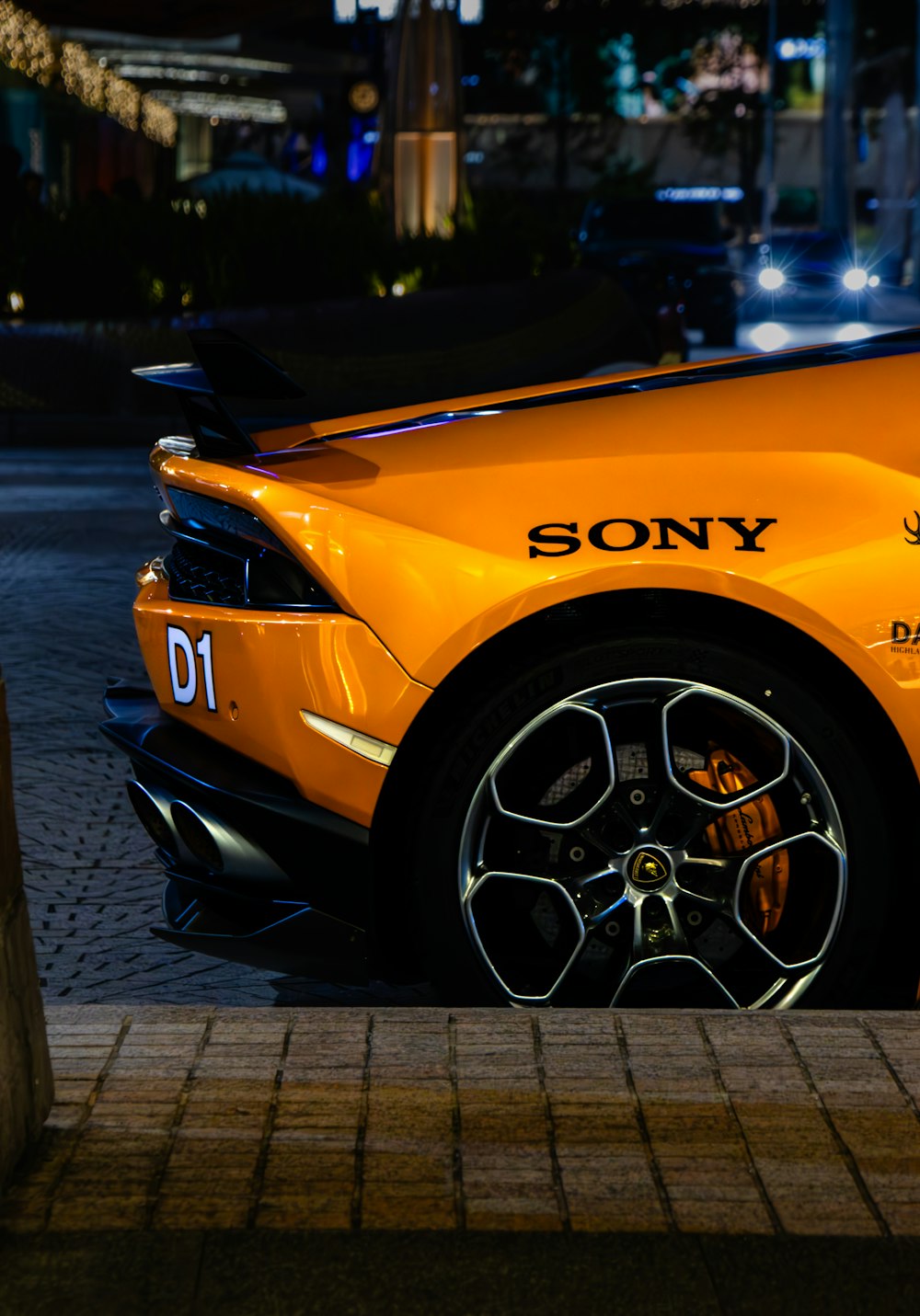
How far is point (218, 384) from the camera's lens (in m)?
3.97

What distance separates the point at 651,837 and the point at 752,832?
200mm

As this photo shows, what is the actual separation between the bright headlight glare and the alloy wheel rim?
35.6 metres

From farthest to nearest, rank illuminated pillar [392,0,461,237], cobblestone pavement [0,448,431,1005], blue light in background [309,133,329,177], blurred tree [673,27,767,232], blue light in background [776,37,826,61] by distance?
blue light in background [776,37,826,61]
blurred tree [673,27,767,232]
blue light in background [309,133,329,177]
illuminated pillar [392,0,461,237]
cobblestone pavement [0,448,431,1005]

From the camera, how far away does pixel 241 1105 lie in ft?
10.7

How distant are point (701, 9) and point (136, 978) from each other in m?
59.9

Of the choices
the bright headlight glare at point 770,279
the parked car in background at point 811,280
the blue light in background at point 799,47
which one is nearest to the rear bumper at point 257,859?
the parked car in background at point 811,280

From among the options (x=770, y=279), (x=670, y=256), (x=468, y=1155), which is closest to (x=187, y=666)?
(x=468, y=1155)

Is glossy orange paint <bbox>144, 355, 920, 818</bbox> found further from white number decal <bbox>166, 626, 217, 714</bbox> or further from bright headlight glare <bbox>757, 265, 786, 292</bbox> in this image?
bright headlight glare <bbox>757, 265, 786, 292</bbox>

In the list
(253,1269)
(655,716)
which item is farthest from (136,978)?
(253,1269)

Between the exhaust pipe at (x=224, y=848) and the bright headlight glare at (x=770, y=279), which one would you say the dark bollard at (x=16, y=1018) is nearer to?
the exhaust pipe at (x=224, y=848)

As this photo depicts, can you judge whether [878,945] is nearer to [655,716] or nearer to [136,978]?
[655,716]

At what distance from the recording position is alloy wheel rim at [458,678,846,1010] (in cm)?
370

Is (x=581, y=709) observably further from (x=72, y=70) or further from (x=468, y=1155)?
(x=72, y=70)

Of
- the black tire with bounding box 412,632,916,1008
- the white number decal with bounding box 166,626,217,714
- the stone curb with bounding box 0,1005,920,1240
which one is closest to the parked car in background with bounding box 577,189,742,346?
the white number decal with bounding box 166,626,217,714
